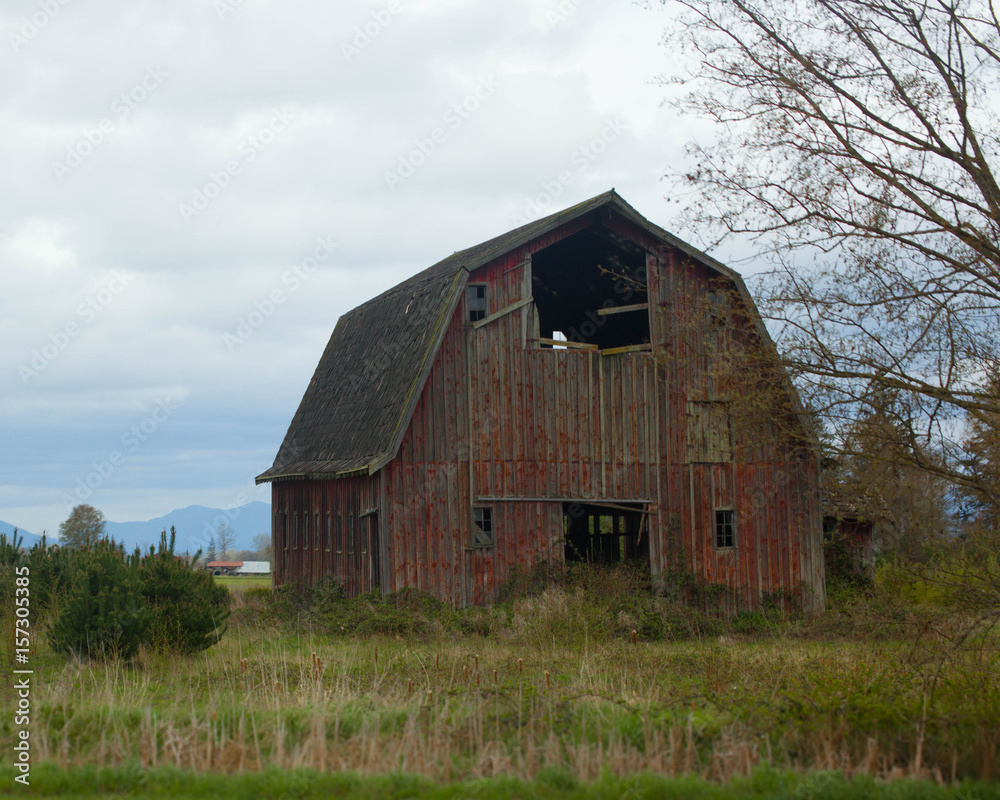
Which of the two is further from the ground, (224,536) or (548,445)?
(548,445)

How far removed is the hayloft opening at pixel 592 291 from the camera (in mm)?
21391

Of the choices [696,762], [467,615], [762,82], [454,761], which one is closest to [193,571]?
[467,615]

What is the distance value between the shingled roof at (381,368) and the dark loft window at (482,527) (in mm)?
2283

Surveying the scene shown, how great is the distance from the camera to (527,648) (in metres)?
15.9

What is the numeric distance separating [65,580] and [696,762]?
51.3ft

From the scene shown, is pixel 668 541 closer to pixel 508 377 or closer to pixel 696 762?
pixel 508 377

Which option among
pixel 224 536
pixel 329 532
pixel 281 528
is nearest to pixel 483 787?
pixel 329 532

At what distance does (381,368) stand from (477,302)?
3.14 meters

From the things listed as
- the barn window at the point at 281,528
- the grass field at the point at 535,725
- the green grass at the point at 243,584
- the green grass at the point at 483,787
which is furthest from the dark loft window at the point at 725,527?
the green grass at the point at 483,787

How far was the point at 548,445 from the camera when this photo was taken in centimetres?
2023

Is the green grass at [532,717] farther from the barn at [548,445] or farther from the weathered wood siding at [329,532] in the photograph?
the weathered wood siding at [329,532]

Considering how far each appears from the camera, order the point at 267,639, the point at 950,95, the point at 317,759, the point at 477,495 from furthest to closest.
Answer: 1. the point at 477,495
2. the point at 267,639
3. the point at 950,95
4. the point at 317,759

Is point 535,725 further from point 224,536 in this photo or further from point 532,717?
point 224,536

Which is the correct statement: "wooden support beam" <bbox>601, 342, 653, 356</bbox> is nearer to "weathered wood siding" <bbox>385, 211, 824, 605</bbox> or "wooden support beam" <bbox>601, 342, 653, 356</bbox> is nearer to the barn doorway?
"weathered wood siding" <bbox>385, 211, 824, 605</bbox>
